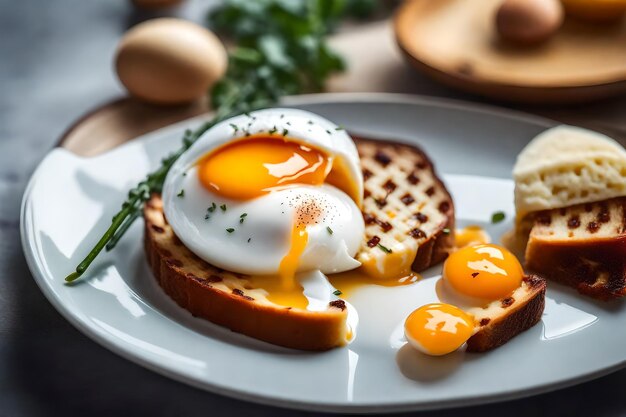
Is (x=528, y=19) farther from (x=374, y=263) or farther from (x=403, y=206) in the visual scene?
(x=374, y=263)

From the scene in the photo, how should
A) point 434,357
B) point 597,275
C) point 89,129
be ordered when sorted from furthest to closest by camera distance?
point 89,129 → point 597,275 → point 434,357

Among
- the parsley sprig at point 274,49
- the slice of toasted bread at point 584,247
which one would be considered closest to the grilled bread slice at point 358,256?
the slice of toasted bread at point 584,247

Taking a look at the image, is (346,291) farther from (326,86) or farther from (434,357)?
(326,86)

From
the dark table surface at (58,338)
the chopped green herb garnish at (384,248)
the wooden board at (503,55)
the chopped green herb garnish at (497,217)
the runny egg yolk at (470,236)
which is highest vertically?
the wooden board at (503,55)

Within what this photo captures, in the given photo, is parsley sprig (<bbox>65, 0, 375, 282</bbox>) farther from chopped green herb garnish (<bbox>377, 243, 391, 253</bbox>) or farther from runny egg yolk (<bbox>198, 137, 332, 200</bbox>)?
chopped green herb garnish (<bbox>377, 243, 391, 253</bbox>)

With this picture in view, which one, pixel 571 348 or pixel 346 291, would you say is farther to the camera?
pixel 346 291

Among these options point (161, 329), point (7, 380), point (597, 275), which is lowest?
point (7, 380)

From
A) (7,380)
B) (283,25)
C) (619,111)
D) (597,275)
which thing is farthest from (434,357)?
(283,25)

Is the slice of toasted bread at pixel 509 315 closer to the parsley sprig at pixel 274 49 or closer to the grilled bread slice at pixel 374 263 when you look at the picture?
the grilled bread slice at pixel 374 263
